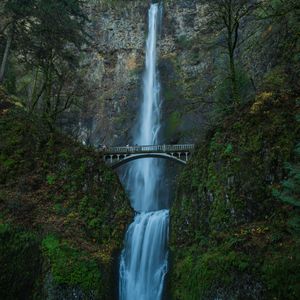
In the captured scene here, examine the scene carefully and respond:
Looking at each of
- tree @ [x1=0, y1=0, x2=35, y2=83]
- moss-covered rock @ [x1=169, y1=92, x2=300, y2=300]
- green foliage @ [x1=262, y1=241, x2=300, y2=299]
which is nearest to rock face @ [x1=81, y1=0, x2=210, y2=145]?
tree @ [x1=0, y1=0, x2=35, y2=83]

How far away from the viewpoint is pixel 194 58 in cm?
4619

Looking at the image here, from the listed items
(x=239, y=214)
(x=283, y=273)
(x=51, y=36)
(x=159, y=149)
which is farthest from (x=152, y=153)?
(x=283, y=273)

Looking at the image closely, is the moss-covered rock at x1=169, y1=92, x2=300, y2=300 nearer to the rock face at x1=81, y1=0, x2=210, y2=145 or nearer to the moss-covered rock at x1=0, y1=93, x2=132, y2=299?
the moss-covered rock at x1=0, y1=93, x2=132, y2=299

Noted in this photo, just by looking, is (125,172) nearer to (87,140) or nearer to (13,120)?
(87,140)

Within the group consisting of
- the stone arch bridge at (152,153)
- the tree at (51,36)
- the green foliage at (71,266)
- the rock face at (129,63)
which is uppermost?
the rock face at (129,63)

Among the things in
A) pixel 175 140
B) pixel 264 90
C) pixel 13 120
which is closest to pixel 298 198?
pixel 264 90

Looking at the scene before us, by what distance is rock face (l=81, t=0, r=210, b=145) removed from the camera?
4450 cm

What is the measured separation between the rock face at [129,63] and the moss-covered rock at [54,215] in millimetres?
20783

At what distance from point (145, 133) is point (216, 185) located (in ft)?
83.0

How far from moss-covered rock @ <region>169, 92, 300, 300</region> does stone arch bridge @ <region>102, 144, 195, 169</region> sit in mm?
13811

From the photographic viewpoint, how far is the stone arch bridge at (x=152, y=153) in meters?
33.0

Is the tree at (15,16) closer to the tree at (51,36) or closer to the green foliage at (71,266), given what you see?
the tree at (51,36)

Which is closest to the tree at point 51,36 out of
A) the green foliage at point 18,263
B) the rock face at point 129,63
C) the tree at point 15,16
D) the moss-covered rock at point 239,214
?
the tree at point 15,16

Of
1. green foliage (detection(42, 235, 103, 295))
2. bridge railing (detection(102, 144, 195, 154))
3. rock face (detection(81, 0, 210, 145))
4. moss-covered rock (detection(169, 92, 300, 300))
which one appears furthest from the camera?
rock face (detection(81, 0, 210, 145))
